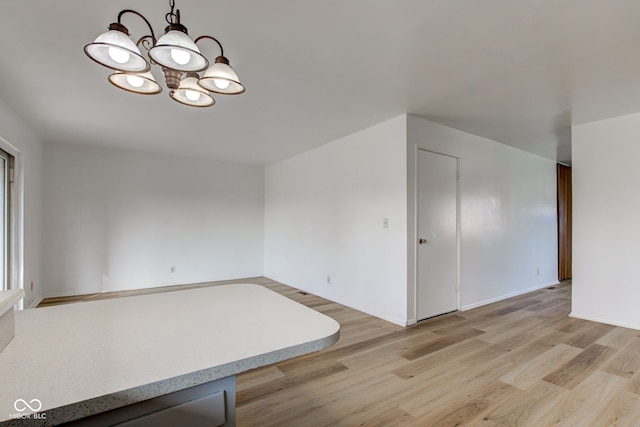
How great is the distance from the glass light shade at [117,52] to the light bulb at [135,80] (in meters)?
0.15

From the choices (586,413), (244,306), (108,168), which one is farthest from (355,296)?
(108,168)

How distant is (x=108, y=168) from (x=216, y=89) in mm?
4476

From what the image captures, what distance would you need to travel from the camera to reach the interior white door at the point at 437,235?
349 centimetres

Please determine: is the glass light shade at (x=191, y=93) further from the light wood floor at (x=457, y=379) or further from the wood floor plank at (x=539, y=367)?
the wood floor plank at (x=539, y=367)

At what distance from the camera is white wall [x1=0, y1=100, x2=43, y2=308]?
319 cm

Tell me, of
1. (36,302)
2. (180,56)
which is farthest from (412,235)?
(36,302)

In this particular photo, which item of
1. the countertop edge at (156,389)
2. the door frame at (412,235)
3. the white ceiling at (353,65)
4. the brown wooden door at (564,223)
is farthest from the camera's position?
the brown wooden door at (564,223)

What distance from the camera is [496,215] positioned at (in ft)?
14.2

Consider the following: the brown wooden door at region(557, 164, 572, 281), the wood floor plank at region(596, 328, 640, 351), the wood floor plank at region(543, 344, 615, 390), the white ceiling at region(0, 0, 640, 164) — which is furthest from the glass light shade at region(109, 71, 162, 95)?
the brown wooden door at region(557, 164, 572, 281)

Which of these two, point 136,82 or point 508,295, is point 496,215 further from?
point 136,82

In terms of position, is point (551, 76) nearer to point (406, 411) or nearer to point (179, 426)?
point (406, 411)

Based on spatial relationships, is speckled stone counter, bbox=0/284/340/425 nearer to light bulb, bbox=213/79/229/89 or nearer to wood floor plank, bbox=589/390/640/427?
light bulb, bbox=213/79/229/89

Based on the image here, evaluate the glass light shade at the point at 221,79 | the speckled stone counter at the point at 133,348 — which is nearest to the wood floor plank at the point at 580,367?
the speckled stone counter at the point at 133,348

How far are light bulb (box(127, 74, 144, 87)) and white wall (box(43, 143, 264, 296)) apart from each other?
4.22 m
